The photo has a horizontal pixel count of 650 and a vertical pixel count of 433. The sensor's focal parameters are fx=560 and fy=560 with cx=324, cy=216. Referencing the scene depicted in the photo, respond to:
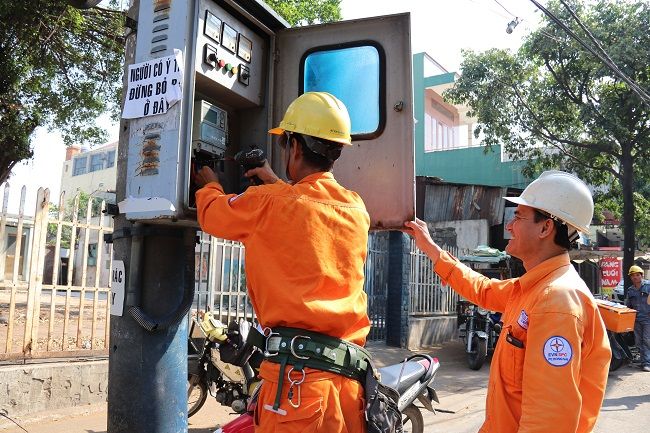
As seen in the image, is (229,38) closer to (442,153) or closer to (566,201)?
(566,201)

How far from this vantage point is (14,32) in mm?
7934

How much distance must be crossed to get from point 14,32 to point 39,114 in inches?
64.2

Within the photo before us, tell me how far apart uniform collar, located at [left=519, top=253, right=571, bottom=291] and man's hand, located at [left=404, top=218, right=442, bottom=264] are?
720mm

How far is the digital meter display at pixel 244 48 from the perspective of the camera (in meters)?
3.29

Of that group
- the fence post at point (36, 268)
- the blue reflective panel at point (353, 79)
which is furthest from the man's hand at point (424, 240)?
the fence post at point (36, 268)

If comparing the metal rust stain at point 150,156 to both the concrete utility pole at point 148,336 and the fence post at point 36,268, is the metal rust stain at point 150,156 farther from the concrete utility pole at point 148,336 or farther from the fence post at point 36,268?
the fence post at point 36,268

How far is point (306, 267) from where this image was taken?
6.32 ft

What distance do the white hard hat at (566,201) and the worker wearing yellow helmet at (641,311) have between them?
325 inches

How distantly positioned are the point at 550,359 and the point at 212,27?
2.38 meters

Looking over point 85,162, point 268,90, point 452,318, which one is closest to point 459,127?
point 452,318

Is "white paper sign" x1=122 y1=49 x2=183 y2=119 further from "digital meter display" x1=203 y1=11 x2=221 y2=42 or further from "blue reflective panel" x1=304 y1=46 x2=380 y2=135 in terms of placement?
"blue reflective panel" x1=304 y1=46 x2=380 y2=135

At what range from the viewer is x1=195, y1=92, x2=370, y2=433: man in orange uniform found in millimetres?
1847

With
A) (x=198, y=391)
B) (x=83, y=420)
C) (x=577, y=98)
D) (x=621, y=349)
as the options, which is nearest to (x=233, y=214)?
(x=198, y=391)

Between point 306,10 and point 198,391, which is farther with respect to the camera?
point 306,10
